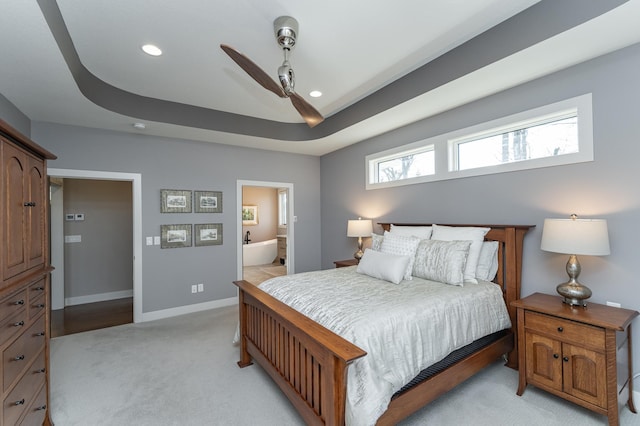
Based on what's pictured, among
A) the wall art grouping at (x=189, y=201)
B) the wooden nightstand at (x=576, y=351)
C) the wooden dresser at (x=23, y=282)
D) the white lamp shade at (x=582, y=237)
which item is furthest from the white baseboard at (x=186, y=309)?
the white lamp shade at (x=582, y=237)

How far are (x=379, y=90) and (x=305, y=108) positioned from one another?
1.36 metres

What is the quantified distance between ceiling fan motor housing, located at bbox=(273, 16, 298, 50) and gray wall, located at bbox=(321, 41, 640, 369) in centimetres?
207

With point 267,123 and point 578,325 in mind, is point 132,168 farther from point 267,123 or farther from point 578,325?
point 578,325

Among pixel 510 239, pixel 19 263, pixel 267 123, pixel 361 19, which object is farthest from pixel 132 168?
pixel 510 239

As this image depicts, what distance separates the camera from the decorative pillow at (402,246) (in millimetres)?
2906

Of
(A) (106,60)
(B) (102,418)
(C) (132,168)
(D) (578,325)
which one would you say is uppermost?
(A) (106,60)

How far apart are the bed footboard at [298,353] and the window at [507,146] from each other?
2445mm

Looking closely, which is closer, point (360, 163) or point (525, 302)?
point (525, 302)

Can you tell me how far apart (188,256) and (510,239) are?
4.19 m

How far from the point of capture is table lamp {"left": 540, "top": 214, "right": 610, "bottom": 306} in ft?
6.81

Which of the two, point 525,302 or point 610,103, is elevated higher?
point 610,103

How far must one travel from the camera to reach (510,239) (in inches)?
108

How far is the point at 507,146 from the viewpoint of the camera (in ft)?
9.85

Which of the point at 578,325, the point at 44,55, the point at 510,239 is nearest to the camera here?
the point at 578,325
